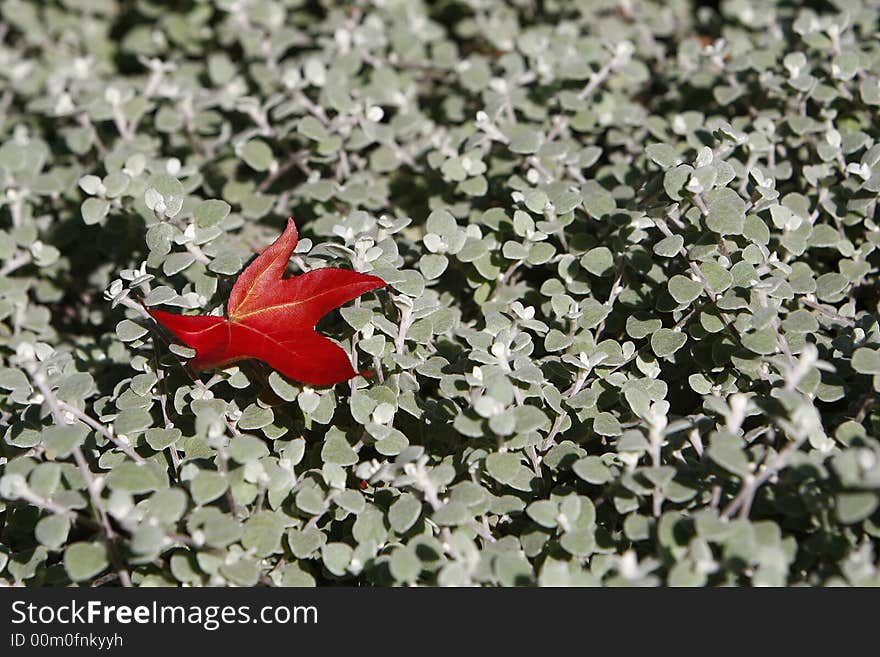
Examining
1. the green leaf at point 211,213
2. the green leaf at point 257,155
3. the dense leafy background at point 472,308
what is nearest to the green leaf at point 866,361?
the dense leafy background at point 472,308

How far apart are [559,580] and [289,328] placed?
0.65 meters

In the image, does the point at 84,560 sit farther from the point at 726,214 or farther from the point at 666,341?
the point at 726,214

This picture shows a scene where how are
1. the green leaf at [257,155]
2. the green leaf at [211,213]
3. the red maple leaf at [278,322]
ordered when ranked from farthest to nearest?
the green leaf at [257,155] → the green leaf at [211,213] → the red maple leaf at [278,322]

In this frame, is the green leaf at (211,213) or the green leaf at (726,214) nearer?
the green leaf at (726,214)

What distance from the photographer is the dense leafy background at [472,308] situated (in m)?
1.29

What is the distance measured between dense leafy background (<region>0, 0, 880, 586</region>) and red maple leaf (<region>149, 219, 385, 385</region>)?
2.1 inches

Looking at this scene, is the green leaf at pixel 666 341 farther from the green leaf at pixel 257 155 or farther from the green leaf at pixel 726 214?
the green leaf at pixel 257 155

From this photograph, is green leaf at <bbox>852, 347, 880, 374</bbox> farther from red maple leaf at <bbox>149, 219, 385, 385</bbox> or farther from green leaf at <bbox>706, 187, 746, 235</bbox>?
red maple leaf at <bbox>149, 219, 385, 385</bbox>

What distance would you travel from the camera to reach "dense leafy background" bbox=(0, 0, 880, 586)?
1287 mm

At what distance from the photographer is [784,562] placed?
3.68 feet

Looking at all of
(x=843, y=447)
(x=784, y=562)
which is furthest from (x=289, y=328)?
(x=843, y=447)

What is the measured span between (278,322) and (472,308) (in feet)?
1.68

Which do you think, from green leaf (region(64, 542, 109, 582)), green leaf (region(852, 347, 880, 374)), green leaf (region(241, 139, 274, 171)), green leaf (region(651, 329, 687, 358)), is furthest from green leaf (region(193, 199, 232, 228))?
green leaf (region(852, 347, 880, 374))

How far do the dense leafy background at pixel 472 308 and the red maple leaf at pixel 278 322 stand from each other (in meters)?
0.05
